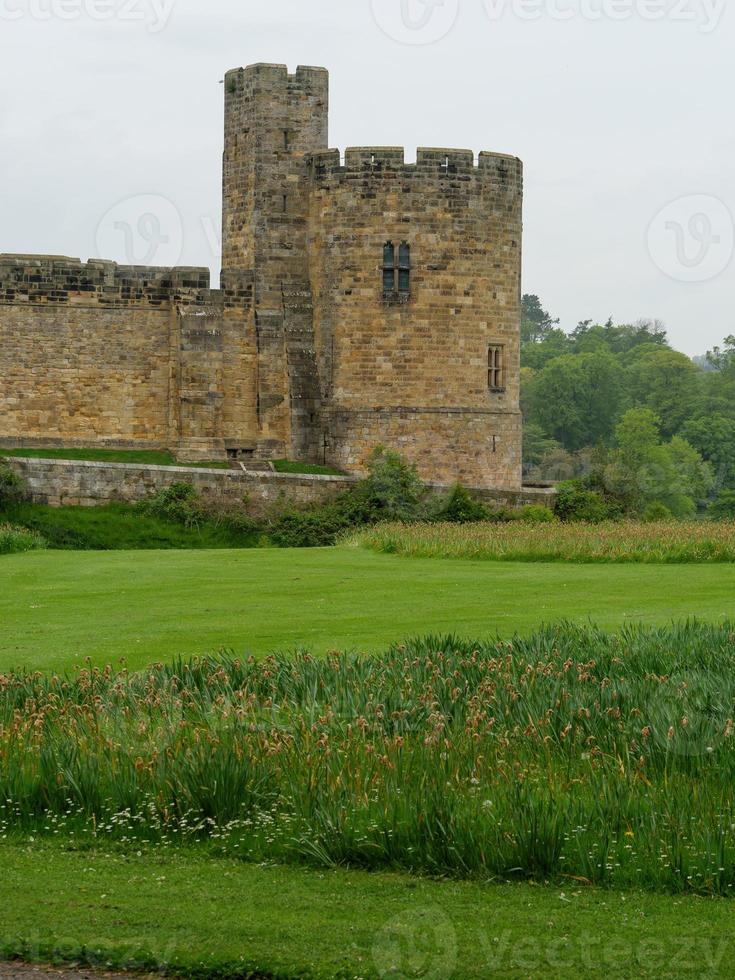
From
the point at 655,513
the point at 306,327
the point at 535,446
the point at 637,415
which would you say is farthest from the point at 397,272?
the point at 535,446

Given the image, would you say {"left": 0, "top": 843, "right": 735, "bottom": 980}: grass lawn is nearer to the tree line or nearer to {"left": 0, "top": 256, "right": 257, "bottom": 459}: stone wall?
{"left": 0, "top": 256, "right": 257, "bottom": 459}: stone wall

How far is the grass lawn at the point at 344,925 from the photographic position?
7.68 meters

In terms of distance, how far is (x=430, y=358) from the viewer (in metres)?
39.0

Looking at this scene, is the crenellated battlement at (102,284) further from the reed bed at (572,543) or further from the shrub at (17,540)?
the reed bed at (572,543)

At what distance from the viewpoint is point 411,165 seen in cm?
3862

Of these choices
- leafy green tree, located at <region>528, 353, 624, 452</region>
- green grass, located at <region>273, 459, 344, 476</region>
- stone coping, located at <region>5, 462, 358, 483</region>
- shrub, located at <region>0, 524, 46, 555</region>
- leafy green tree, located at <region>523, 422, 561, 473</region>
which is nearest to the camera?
shrub, located at <region>0, 524, 46, 555</region>

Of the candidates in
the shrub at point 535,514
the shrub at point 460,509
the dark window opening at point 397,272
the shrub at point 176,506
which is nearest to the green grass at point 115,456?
the shrub at point 176,506

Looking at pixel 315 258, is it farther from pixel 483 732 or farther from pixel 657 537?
pixel 483 732

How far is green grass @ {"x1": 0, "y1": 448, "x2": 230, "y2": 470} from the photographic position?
3688 cm

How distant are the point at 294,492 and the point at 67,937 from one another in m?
27.7

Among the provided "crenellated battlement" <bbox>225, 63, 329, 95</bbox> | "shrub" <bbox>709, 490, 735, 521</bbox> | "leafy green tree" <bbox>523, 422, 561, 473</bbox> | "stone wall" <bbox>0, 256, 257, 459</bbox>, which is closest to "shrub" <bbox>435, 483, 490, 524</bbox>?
"stone wall" <bbox>0, 256, 257, 459</bbox>

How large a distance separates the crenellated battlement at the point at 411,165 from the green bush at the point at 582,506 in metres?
8.10

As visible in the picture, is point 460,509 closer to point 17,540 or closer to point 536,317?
point 17,540

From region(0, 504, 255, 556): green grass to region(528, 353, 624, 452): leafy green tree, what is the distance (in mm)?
66006
